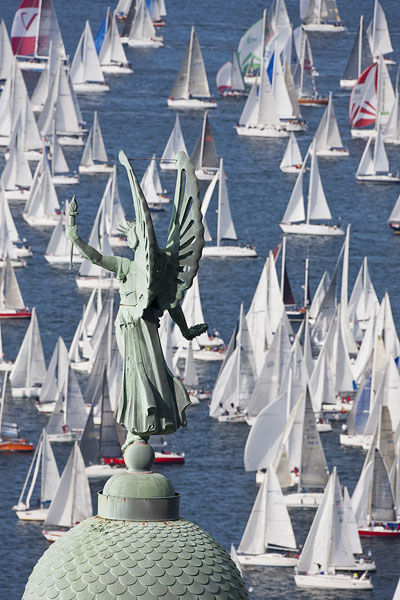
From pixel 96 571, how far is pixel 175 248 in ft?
8.71

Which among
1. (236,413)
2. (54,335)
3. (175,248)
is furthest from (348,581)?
(175,248)

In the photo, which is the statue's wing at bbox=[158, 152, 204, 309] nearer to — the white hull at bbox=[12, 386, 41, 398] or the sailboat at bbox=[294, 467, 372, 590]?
the sailboat at bbox=[294, 467, 372, 590]

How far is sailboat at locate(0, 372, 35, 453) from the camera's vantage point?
145 metres

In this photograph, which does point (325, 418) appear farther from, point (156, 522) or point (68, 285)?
point (156, 522)

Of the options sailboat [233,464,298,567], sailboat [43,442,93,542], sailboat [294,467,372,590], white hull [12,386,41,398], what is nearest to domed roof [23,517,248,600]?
sailboat [294,467,372,590]

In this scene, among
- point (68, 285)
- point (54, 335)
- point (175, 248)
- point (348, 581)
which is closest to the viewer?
point (175, 248)

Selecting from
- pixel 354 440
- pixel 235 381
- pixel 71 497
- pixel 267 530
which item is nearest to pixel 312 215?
pixel 235 381

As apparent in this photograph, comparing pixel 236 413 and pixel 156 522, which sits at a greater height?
pixel 156 522

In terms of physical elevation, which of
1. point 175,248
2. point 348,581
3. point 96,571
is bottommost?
point 348,581

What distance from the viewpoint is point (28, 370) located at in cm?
15562

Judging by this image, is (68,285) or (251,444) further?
(68,285)

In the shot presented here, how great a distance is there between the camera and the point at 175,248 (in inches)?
741

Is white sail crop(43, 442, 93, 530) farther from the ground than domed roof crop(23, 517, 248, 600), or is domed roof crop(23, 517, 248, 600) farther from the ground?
domed roof crop(23, 517, 248, 600)

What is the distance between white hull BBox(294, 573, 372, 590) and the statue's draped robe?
104787mm
